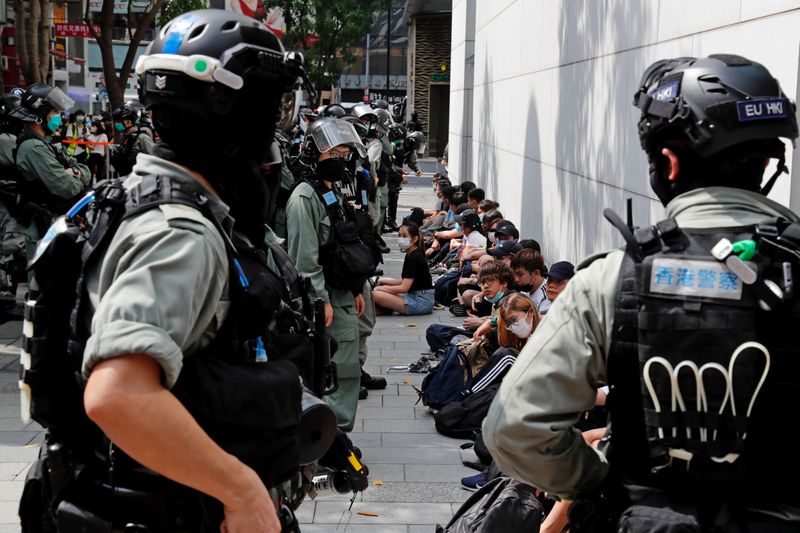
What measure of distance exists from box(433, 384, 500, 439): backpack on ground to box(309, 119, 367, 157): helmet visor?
1838mm

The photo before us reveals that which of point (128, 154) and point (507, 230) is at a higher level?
point (128, 154)

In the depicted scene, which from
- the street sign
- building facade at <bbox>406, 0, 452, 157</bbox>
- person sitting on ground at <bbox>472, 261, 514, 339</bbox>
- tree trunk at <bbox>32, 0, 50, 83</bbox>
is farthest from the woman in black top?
building facade at <bbox>406, 0, 452, 157</bbox>

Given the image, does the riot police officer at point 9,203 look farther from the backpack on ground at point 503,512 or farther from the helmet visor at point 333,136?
the backpack on ground at point 503,512

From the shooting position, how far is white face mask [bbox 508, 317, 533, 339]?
6078 millimetres

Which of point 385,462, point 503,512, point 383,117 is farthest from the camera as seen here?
point 383,117

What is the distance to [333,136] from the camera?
620 centimetres

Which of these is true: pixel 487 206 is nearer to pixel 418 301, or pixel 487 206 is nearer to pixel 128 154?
pixel 418 301

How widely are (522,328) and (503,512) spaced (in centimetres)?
212

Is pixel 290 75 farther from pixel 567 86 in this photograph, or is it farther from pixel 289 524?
pixel 567 86

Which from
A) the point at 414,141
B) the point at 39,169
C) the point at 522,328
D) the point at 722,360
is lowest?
the point at 522,328

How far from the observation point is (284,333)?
2.79 metres

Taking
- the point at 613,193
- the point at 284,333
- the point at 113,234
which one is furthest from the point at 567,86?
the point at 113,234

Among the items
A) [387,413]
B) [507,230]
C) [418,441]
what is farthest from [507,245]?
[418,441]

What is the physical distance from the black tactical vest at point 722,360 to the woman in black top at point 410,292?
8878mm
